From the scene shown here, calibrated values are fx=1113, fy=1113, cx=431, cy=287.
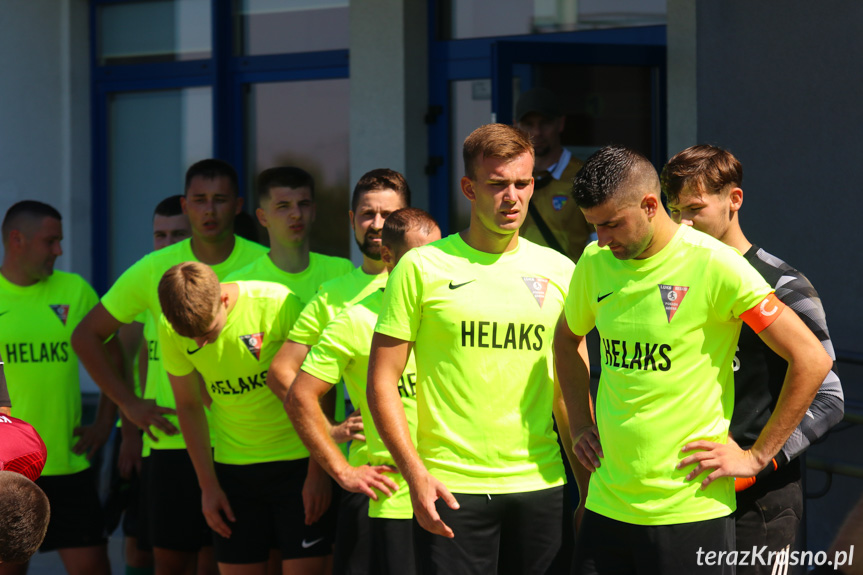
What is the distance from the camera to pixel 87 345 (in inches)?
202

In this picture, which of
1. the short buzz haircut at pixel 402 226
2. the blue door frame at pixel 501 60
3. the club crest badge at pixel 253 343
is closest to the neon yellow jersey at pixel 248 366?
the club crest badge at pixel 253 343

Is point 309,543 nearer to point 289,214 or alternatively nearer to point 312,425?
point 312,425

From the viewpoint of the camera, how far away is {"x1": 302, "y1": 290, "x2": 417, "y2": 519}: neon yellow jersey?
12.0 ft

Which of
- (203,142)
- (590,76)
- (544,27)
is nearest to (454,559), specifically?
(590,76)

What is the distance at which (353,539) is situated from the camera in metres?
3.92

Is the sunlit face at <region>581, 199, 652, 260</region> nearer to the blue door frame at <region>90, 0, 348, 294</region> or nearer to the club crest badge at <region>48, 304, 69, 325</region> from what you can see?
the club crest badge at <region>48, 304, 69, 325</region>

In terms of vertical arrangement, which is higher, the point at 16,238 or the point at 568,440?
the point at 16,238

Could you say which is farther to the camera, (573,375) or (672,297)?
(573,375)

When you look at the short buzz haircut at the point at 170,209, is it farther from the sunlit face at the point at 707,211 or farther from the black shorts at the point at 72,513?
the sunlit face at the point at 707,211

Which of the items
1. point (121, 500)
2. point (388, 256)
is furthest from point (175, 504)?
point (388, 256)

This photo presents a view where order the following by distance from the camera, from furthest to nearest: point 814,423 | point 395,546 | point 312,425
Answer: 1. point 312,425
2. point 395,546
3. point 814,423

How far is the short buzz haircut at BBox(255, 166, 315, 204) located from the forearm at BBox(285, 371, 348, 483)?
127cm

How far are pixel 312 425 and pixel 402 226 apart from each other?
2.47ft

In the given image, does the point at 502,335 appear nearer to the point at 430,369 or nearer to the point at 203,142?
the point at 430,369
